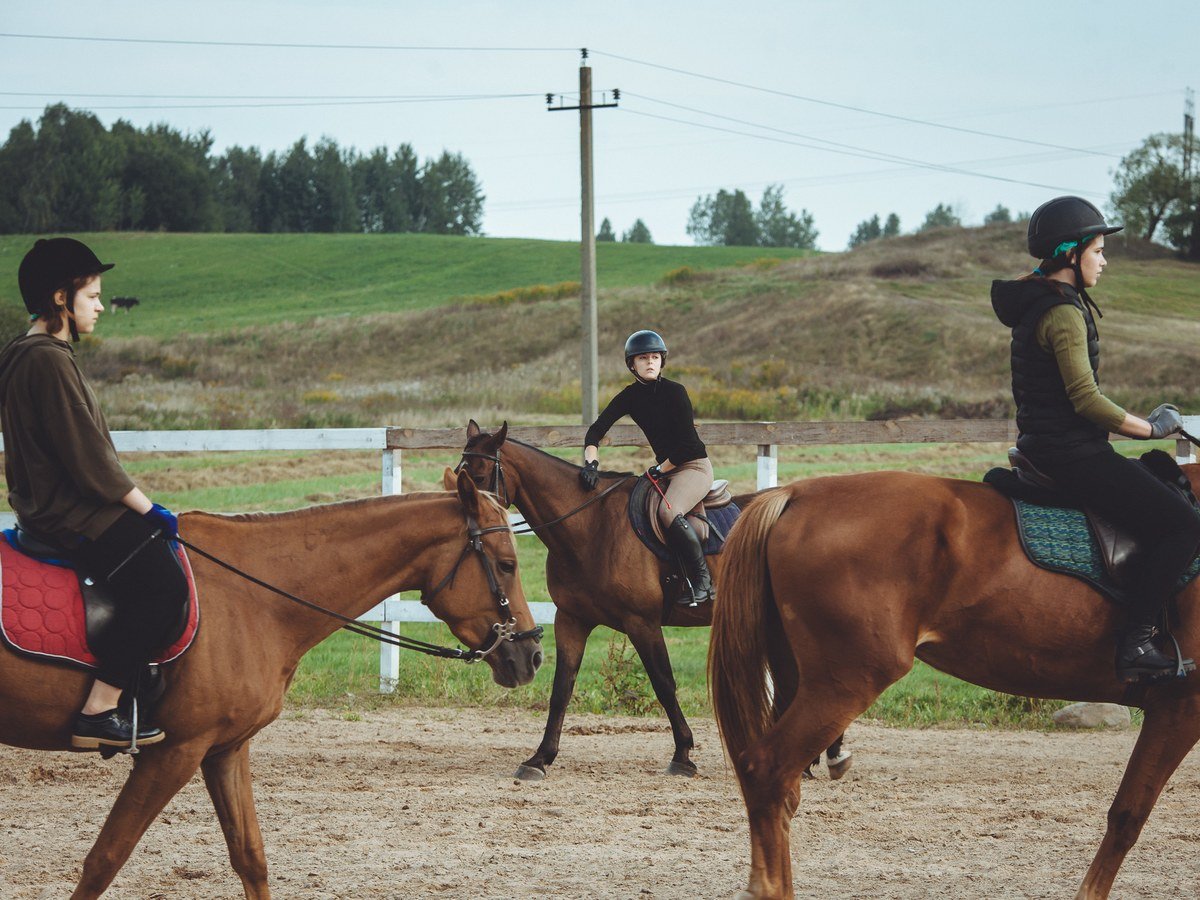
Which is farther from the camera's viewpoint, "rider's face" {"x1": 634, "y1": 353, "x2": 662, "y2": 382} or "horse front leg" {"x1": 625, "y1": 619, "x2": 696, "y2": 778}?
"rider's face" {"x1": 634, "y1": 353, "x2": 662, "y2": 382}

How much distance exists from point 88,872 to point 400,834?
2.04 metres

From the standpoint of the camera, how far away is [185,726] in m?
3.97

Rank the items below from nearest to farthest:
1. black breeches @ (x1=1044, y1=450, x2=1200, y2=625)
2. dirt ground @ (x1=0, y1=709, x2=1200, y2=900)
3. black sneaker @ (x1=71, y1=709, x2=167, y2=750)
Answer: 1. black sneaker @ (x1=71, y1=709, x2=167, y2=750)
2. black breeches @ (x1=1044, y1=450, x2=1200, y2=625)
3. dirt ground @ (x1=0, y1=709, x2=1200, y2=900)

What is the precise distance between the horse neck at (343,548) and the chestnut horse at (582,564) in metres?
2.47

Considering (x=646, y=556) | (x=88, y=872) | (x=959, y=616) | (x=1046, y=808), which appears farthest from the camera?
(x=646, y=556)

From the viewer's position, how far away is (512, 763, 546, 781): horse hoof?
6809 mm

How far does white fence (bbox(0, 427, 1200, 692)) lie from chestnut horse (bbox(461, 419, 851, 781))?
1142 millimetres

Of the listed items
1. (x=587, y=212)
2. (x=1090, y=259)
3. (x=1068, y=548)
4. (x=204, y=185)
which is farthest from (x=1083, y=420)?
(x=204, y=185)

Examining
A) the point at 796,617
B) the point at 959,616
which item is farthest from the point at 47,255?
the point at 959,616

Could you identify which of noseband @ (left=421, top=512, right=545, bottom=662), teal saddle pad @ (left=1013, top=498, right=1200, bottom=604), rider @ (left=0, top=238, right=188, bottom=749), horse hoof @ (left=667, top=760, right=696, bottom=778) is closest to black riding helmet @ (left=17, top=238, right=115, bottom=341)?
rider @ (left=0, top=238, right=188, bottom=749)

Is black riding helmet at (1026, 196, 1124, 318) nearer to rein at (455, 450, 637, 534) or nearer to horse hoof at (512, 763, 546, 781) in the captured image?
rein at (455, 450, 637, 534)

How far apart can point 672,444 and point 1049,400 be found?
3097mm

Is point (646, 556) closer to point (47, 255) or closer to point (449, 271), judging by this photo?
point (47, 255)

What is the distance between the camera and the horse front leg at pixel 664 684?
6992 millimetres
